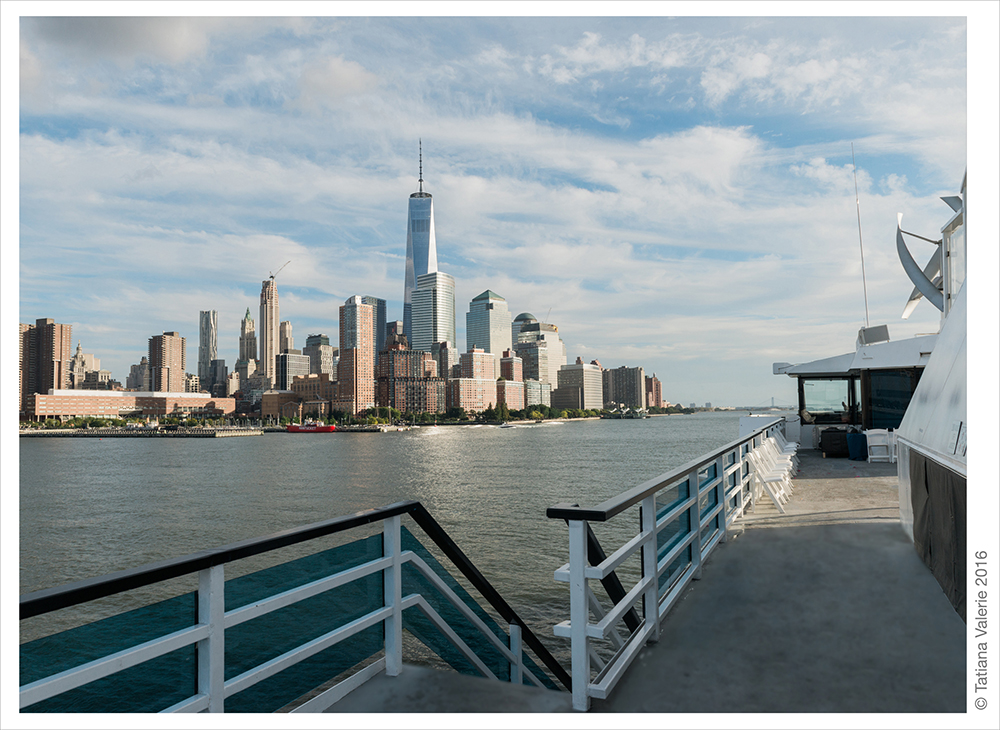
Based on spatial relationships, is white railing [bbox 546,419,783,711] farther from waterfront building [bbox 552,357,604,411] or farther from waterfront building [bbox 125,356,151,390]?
waterfront building [bbox 125,356,151,390]

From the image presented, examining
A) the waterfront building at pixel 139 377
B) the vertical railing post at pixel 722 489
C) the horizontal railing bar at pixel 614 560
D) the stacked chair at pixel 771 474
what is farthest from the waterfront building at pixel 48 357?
A: the horizontal railing bar at pixel 614 560

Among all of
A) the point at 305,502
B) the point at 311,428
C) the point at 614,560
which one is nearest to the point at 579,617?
the point at 614,560

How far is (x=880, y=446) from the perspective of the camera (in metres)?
13.6

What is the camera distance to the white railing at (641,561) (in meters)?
2.93

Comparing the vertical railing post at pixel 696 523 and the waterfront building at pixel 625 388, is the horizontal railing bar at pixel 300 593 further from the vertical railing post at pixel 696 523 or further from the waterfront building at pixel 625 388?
the waterfront building at pixel 625 388

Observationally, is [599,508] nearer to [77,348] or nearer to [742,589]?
[742,589]

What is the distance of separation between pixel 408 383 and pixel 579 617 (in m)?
161

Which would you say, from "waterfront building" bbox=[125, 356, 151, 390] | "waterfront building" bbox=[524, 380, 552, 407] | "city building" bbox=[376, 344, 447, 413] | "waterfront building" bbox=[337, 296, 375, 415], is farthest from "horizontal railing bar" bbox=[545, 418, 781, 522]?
"waterfront building" bbox=[125, 356, 151, 390]

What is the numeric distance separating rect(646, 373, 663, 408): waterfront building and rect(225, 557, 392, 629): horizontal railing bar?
185 m

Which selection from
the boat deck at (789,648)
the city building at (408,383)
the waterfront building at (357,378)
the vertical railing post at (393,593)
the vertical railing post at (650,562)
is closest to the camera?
the boat deck at (789,648)

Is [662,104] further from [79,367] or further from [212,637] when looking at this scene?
[79,367]

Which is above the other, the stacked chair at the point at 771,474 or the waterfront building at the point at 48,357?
the waterfront building at the point at 48,357

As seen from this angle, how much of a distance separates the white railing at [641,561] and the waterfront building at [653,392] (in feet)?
593

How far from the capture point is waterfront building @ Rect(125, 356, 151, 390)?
559ft
